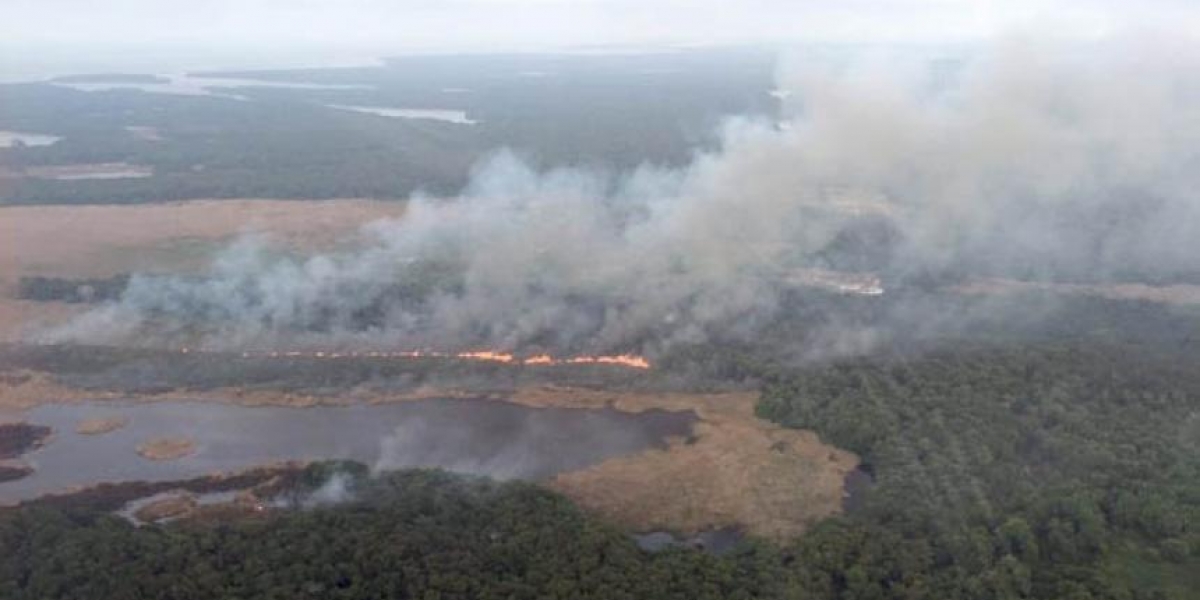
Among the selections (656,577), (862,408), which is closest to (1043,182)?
(862,408)

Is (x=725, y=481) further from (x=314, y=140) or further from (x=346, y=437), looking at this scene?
(x=314, y=140)

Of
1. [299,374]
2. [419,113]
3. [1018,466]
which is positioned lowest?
[1018,466]

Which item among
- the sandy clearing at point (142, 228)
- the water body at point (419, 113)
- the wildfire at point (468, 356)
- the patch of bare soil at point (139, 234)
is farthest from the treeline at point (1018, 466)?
the water body at point (419, 113)

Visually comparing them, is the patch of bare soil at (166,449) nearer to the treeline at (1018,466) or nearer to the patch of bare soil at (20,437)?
the patch of bare soil at (20,437)

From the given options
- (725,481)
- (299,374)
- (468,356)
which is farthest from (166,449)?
(725,481)

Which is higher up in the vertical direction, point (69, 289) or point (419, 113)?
point (419, 113)

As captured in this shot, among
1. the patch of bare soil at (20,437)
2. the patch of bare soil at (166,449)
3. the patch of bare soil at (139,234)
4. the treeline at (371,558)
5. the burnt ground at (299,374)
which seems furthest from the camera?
the patch of bare soil at (139,234)

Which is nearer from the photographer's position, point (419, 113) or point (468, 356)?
point (468, 356)
